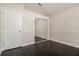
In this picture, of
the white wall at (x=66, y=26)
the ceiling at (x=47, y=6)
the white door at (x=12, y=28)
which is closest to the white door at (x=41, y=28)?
the white wall at (x=66, y=26)

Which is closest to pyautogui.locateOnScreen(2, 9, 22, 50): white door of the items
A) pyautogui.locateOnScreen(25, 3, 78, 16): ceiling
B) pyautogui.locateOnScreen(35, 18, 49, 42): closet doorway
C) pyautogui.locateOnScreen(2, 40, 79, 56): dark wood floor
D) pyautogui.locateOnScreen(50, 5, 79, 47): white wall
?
pyautogui.locateOnScreen(2, 40, 79, 56): dark wood floor

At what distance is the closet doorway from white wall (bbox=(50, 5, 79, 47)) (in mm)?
247

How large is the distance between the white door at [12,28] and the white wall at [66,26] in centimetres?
155

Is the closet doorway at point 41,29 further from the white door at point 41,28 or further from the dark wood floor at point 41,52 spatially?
the dark wood floor at point 41,52

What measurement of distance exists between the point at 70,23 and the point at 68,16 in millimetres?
280

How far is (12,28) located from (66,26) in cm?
198

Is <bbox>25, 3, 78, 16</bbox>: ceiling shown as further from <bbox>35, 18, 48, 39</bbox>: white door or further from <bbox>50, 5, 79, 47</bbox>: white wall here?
<bbox>35, 18, 48, 39</bbox>: white door

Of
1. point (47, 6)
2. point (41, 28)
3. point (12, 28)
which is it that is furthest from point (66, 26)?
point (12, 28)

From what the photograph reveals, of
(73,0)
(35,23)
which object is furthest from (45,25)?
(73,0)

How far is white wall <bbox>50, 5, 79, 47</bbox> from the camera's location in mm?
2778

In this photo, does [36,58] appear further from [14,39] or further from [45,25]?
[45,25]

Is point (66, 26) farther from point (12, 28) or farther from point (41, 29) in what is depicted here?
point (12, 28)

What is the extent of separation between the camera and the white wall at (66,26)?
278 cm

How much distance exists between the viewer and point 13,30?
2545 mm
